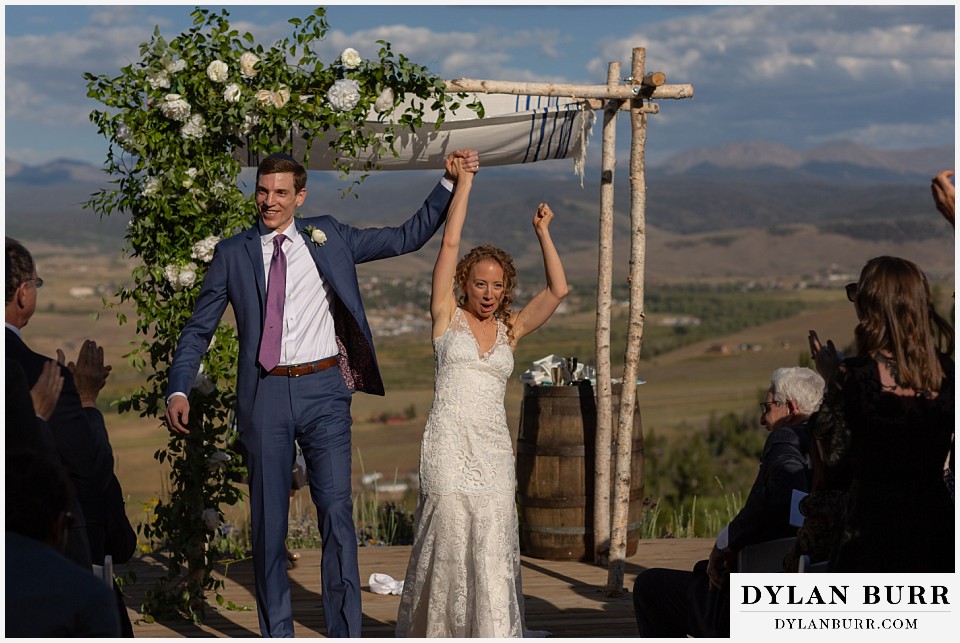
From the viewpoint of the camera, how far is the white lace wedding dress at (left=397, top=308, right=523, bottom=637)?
4.14m

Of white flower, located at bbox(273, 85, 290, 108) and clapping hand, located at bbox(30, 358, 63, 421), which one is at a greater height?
white flower, located at bbox(273, 85, 290, 108)

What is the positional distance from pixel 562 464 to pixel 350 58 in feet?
8.08

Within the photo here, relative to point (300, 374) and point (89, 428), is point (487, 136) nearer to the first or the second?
point (300, 374)

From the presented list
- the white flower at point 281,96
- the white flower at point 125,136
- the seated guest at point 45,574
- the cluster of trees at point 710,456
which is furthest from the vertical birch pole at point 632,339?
the cluster of trees at point 710,456

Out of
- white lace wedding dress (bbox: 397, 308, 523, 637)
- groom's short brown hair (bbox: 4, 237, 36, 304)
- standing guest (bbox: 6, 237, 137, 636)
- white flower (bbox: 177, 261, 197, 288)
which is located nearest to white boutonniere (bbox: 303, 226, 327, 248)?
white lace wedding dress (bbox: 397, 308, 523, 637)

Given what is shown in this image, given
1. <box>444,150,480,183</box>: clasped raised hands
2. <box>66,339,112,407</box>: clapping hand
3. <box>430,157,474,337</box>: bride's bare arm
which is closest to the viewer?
<box>66,339,112,407</box>: clapping hand

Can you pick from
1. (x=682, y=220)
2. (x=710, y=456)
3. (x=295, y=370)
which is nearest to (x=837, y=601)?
(x=295, y=370)

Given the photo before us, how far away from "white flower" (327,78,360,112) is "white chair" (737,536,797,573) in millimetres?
2478

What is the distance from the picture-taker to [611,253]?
570 centimetres

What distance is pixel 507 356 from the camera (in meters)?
4.25

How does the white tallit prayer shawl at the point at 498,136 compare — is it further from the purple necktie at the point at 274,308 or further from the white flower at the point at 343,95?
the purple necktie at the point at 274,308

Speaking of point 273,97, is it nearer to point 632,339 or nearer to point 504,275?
point 504,275

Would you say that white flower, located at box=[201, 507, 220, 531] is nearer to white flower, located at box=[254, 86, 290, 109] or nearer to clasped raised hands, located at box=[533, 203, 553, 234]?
white flower, located at box=[254, 86, 290, 109]

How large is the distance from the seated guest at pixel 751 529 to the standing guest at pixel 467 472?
1.76 ft
